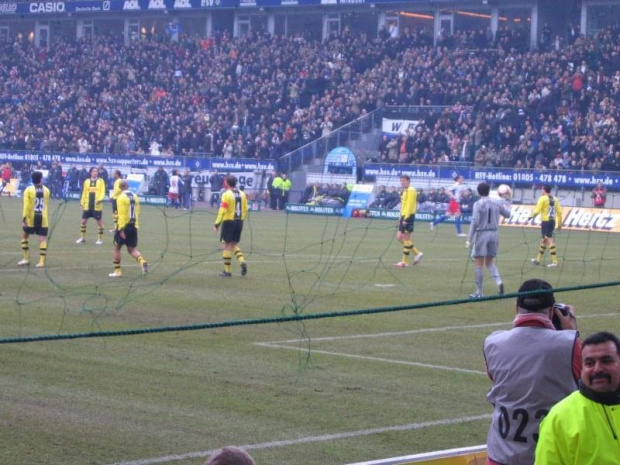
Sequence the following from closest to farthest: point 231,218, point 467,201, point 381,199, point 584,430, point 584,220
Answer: point 584,430 → point 231,218 → point 584,220 → point 467,201 → point 381,199

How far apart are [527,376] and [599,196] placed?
36736mm

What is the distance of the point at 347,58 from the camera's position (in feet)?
198

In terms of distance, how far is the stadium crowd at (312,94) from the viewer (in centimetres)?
4869

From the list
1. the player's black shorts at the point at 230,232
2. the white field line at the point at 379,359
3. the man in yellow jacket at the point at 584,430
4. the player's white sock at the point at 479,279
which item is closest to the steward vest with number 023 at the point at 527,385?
the man in yellow jacket at the point at 584,430

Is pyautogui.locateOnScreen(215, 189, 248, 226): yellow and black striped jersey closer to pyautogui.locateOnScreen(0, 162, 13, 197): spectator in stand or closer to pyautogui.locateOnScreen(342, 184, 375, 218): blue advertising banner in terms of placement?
pyautogui.locateOnScreen(342, 184, 375, 218): blue advertising banner

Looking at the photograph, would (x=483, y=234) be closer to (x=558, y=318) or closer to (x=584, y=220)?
(x=558, y=318)

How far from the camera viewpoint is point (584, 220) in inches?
1613

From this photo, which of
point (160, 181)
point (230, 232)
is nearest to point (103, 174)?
point (160, 181)

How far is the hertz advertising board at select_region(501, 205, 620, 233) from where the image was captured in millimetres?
40031

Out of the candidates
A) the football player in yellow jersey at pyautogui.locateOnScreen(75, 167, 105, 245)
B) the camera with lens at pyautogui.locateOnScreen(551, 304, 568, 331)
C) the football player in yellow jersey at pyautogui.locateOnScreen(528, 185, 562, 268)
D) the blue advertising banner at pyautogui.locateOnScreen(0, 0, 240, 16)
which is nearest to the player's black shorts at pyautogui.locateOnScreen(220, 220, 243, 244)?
the football player in yellow jersey at pyautogui.locateOnScreen(528, 185, 562, 268)

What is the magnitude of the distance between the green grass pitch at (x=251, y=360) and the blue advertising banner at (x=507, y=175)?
17356mm

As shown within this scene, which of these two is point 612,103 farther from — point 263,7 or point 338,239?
point 263,7

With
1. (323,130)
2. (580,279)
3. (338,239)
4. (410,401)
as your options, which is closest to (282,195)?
(323,130)

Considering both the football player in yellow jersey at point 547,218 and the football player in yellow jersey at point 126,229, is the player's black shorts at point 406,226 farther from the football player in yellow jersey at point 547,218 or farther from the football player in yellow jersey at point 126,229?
the football player in yellow jersey at point 126,229
